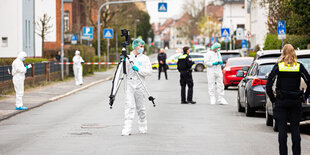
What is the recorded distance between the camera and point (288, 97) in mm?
8359

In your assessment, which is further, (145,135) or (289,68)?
(145,135)

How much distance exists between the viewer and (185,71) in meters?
19.4

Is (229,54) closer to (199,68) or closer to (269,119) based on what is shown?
(199,68)

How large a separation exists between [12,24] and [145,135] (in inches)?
1223

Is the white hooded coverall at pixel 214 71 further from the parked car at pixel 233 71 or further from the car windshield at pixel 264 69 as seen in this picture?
the parked car at pixel 233 71

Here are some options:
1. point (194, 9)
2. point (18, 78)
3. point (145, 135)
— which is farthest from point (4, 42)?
point (194, 9)

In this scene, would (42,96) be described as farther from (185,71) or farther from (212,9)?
(212,9)

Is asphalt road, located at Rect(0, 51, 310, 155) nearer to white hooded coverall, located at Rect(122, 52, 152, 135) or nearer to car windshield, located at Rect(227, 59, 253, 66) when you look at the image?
white hooded coverall, located at Rect(122, 52, 152, 135)

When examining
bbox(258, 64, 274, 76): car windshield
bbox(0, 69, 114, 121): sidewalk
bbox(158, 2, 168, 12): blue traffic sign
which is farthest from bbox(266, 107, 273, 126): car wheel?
bbox(158, 2, 168, 12): blue traffic sign

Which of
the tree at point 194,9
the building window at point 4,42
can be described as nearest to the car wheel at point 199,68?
the building window at point 4,42

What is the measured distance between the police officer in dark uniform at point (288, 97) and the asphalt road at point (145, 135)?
1.12m

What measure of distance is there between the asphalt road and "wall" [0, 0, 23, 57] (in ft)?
76.6

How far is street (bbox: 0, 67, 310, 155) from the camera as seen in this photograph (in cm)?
974

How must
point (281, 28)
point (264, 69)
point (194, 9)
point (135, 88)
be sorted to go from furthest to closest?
point (194, 9)
point (281, 28)
point (264, 69)
point (135, 88)
